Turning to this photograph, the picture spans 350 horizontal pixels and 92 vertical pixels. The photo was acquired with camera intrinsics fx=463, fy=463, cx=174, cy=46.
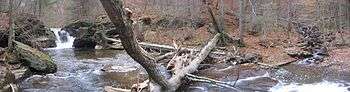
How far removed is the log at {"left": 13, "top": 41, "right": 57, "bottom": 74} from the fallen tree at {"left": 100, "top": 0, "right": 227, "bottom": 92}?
430cm

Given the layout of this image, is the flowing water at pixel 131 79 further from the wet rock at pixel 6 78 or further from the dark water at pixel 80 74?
the wet rock at pixel 6 78

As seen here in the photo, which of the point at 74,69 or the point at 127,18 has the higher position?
the point at 127,18

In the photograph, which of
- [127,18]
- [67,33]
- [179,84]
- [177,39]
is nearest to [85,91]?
[179,84]

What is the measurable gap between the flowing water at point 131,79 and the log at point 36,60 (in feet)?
1.27

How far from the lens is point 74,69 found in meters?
18.4

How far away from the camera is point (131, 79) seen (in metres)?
15.9

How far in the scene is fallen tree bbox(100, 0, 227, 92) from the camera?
742 centimetres

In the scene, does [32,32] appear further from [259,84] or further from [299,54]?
[259,84]

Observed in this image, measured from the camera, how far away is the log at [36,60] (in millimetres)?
16969

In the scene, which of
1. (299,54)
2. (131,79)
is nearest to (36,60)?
(131,79)

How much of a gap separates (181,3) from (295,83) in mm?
18241

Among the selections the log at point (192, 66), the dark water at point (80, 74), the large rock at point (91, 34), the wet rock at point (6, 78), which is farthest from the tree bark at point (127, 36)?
the large rock at point (91, 34)

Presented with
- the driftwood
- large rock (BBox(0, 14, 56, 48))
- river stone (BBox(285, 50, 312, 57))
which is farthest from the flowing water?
large rock (BBox(0, 14, 56, 48))

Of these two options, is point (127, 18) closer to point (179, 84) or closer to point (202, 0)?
point (179, 84)
